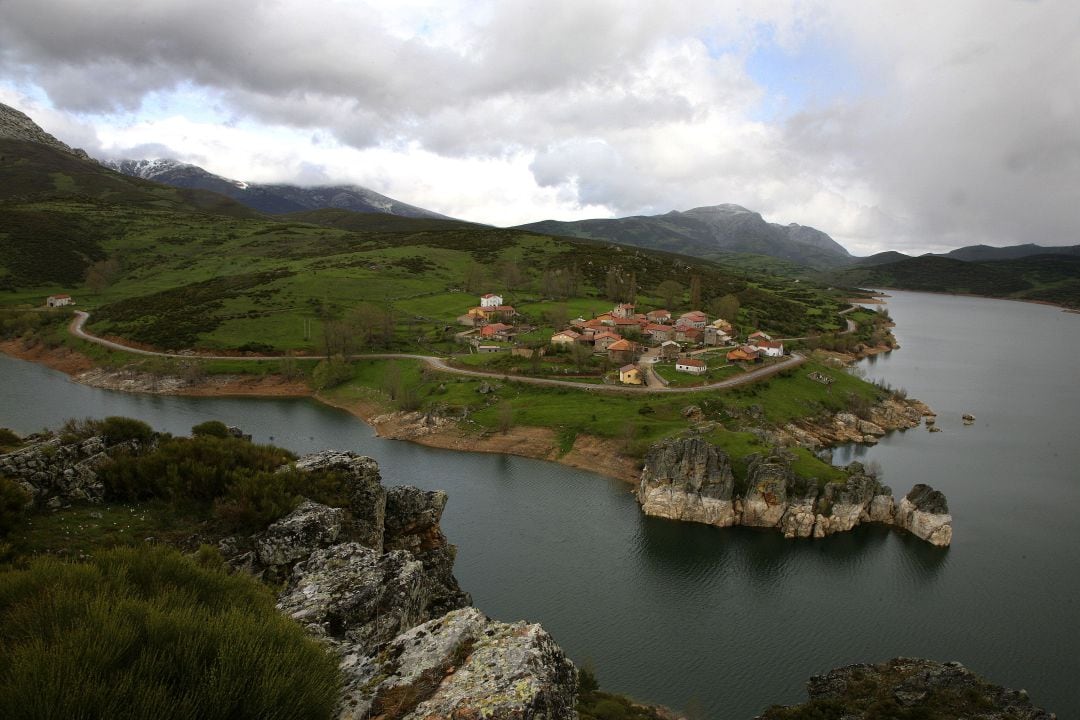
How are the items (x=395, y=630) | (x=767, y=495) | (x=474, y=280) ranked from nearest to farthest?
(x=395, y=630), (x=767, y=495), (x=474, y=280)

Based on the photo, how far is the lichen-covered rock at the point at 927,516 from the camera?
4659 centimetres

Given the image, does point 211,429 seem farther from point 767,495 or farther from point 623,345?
point 623,345

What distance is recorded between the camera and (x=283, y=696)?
6.48 meters

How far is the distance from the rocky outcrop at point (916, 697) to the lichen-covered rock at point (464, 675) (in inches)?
852

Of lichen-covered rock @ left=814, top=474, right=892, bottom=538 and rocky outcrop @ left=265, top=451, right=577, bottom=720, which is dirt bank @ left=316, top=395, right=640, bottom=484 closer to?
lichen-covered rock @ left=814, top=474, right=892, bottom=538

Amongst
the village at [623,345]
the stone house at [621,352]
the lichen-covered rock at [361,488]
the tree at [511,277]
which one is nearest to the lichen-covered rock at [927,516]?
the village at [623,345]

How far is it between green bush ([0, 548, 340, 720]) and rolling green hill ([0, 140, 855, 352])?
295 ft

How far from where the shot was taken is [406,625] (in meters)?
12.0

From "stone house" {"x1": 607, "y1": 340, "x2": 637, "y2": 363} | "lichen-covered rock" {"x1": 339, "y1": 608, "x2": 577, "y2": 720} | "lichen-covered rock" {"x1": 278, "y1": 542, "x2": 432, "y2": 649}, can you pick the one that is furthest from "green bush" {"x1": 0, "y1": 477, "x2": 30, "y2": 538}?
"stone house" {"x1": 607, "y1": 340, "x2": 637, "y2": 363}

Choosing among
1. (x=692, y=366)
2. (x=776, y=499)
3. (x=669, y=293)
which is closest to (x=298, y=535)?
(x=776, y=499)

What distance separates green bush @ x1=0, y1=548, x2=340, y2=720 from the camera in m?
5.43

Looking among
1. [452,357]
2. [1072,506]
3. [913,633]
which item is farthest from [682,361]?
[913,633]

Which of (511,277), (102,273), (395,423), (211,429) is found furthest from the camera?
(511,277)

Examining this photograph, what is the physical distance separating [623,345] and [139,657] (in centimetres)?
8466
